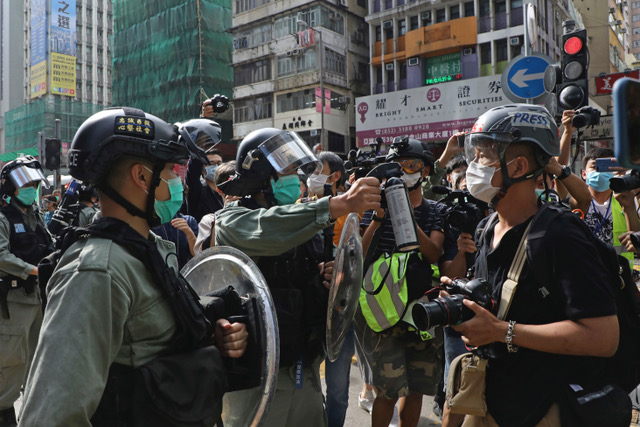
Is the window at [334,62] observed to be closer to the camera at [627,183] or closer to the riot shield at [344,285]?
the riot shield at [344,285]

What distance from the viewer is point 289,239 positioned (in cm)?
240

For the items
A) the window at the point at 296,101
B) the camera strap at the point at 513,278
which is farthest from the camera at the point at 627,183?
the window at the point at 296,101

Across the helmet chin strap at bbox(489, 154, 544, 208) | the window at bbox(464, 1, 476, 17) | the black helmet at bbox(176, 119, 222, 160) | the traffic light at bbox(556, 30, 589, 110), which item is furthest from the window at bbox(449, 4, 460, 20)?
the helmet chin strap at bbox(489, 154, 544, 208)

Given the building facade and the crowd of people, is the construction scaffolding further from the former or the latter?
the crowd of people

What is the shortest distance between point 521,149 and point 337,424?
2537 millimetres

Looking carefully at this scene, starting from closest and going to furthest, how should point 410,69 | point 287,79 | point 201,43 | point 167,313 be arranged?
1. point 167,313
2. point 410,69
3. point 287,79
4. point 201,43

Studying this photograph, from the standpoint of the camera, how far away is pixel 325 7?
33.7 m

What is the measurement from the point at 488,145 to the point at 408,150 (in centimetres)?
156

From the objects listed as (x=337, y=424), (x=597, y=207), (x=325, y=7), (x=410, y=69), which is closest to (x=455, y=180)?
(x=597, y=207)

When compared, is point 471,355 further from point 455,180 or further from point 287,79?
point 287,79

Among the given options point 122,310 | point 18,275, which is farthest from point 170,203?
point 18,275

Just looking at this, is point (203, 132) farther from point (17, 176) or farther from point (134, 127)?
point (134, 127)

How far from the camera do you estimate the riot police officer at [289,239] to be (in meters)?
2.40

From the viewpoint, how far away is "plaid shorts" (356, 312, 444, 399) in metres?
3.50
